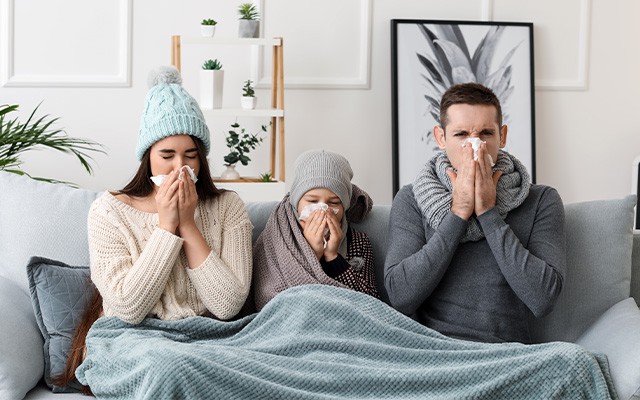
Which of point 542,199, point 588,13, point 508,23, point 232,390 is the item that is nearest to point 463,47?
point 508,23

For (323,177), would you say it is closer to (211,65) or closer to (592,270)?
(592,270)

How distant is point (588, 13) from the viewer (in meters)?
5.09

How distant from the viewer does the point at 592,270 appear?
2648mm

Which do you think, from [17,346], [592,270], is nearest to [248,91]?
[592,270]

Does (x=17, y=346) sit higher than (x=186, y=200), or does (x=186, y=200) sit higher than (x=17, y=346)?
(x=186, y=200)

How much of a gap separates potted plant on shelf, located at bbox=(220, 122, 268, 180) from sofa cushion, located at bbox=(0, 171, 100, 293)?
176 cm

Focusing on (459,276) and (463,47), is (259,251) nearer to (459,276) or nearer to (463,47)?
(459,276)

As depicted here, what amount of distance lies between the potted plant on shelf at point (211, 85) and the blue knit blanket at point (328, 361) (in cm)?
205

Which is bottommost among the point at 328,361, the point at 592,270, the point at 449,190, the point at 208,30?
the point at 328,361

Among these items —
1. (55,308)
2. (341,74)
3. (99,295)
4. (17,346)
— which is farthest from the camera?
(341,74)

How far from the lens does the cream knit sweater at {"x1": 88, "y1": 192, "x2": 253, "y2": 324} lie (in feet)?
7.84

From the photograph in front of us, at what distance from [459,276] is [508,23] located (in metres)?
2.70

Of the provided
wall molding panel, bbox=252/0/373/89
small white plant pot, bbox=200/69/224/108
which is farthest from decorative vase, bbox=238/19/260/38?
wall molding panel, bbox=252/0/373/89

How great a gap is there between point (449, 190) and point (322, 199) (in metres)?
0.34
